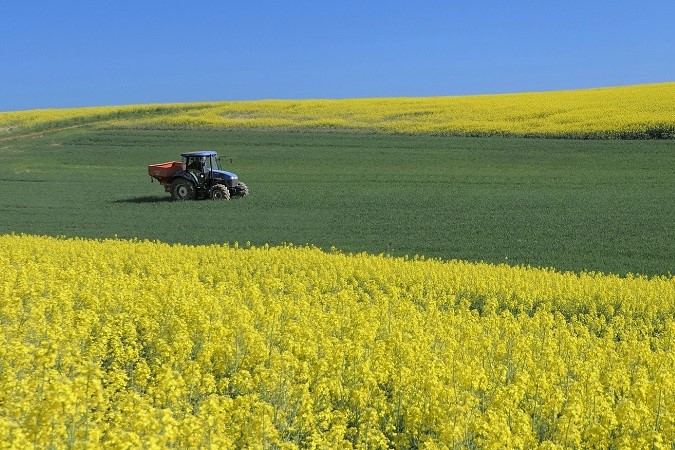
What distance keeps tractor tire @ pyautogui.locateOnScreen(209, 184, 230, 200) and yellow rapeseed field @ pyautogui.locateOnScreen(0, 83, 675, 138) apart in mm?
21281

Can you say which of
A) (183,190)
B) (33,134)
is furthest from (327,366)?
(33,134)

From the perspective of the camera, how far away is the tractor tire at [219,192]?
103 ft

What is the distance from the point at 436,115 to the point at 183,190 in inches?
1057

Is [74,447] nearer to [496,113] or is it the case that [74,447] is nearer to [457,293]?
[457,293]

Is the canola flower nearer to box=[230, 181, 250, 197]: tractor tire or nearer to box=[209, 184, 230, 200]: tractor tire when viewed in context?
box=[209, 184, 230, 200]: tractor tire

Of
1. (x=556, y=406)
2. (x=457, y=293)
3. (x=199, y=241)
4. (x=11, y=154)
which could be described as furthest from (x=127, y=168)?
(x=556, y=406)

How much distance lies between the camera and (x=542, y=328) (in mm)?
11586

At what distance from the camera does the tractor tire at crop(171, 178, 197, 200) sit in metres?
31.7

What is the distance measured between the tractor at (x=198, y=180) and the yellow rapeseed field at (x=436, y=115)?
20725 mm

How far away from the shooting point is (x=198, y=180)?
31672mm

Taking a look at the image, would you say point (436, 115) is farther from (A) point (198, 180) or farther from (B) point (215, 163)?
(A) point (198, 180)

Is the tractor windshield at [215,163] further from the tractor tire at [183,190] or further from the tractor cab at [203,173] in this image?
the tractor tire at [183,190]

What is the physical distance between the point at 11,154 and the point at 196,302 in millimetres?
Answer: 42713

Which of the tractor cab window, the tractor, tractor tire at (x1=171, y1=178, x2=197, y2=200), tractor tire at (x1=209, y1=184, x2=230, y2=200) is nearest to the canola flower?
tractor tire at (x1=209, y1=184, x2=230, y2=200)
